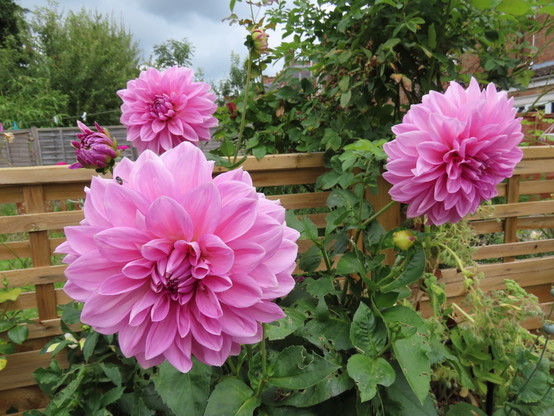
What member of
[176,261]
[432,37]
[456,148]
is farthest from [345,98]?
[176,261]

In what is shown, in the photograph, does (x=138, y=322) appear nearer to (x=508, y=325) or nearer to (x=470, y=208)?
(x=470, y=208)

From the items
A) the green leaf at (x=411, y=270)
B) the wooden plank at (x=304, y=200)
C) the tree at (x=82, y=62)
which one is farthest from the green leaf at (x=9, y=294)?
the tree at (x=82, y=62)

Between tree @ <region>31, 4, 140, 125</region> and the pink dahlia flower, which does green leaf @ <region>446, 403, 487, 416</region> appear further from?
tree @ <region>31, 4, 140, 125</region>

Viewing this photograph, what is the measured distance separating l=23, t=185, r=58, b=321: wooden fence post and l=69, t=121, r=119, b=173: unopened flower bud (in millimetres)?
526

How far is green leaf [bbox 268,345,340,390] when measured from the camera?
590 mm

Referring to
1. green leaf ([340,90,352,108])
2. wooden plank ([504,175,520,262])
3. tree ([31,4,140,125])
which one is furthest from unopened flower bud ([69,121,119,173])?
tree ([31,4,140,125])

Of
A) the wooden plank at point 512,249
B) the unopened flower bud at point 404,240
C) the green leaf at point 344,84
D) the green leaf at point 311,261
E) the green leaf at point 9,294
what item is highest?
the green leaf at point 344,84

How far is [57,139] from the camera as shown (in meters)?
10.8

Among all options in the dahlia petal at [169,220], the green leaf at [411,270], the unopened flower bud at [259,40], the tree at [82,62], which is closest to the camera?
the dahlia petal at [169,220]

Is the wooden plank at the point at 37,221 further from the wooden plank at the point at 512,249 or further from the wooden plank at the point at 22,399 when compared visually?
the wooden plank at the point at 512,249

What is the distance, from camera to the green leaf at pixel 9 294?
1.15 meters

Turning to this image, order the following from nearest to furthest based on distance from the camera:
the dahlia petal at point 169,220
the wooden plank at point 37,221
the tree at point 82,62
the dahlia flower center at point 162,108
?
the dahlia petal at point 169,220
the dahlia flower center at point 162,108
the wooden plank at point 37,221
the tree at point 82,62

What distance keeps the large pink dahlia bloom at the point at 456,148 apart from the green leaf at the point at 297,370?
1.19 ft

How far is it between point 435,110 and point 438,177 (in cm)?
13
